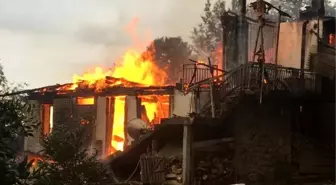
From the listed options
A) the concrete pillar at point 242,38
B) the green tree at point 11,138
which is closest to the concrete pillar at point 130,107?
the concrete pillar at point 242,38

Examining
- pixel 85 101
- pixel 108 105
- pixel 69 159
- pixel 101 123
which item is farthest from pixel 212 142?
pixel 85 101

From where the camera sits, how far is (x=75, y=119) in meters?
30.7

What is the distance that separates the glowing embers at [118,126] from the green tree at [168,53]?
25.8m

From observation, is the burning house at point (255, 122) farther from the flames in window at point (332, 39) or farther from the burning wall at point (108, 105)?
the burning wall at point (108, 105)

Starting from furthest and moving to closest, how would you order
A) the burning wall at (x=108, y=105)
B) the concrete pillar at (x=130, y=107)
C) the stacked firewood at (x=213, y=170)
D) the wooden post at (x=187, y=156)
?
the concrete pillar at (x=130, y=107) → the burning wall at (x=108, y=105) → the stacked firewood at (x=213, y=170) → the wooden post at (x=187, y=156)

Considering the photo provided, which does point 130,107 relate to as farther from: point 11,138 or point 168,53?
point 168,53

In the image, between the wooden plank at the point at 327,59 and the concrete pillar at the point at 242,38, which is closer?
the wooden plank at the point at 327,59

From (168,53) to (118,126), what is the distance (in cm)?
2787

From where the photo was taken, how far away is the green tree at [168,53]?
186 feet

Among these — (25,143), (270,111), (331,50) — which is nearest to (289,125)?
(270,111)

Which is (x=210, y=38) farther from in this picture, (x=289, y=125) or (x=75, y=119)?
(x=289, y=125)

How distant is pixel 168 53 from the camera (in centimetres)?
5712

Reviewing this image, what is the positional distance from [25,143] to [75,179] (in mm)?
23906

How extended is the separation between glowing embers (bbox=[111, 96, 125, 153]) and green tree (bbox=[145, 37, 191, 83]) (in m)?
25.8
